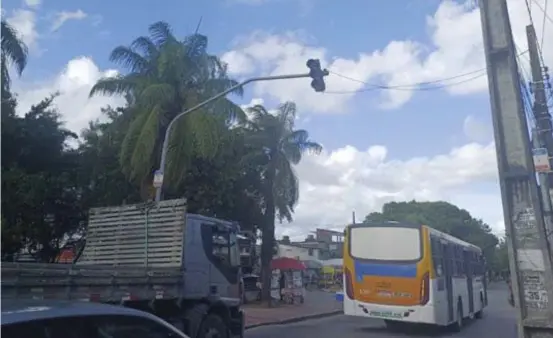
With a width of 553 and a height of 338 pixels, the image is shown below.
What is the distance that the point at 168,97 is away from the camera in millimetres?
21203

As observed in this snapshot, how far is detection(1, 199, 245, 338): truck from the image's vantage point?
9.99 meters

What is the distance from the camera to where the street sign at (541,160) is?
1538cm

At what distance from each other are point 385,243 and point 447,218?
2561 inches

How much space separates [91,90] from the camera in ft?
74.6

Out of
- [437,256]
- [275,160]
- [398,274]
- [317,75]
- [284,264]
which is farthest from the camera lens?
[284,264]

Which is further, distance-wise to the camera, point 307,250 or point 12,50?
point 307,250

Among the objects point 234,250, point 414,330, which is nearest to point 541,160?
point 414,330

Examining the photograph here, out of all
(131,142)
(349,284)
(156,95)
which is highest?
(156,95)

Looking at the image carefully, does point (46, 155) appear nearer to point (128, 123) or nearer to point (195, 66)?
point (128, 123)

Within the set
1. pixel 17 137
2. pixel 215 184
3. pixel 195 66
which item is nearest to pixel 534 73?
pixel 195 66

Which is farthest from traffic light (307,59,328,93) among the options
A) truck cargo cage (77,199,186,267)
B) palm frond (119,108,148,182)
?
palm frond (119,108,148,182)

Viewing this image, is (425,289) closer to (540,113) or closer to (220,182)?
(540,113)

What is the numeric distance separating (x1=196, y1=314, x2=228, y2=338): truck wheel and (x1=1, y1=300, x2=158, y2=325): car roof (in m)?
7.25

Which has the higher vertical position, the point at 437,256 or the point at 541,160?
the point at 541,160
